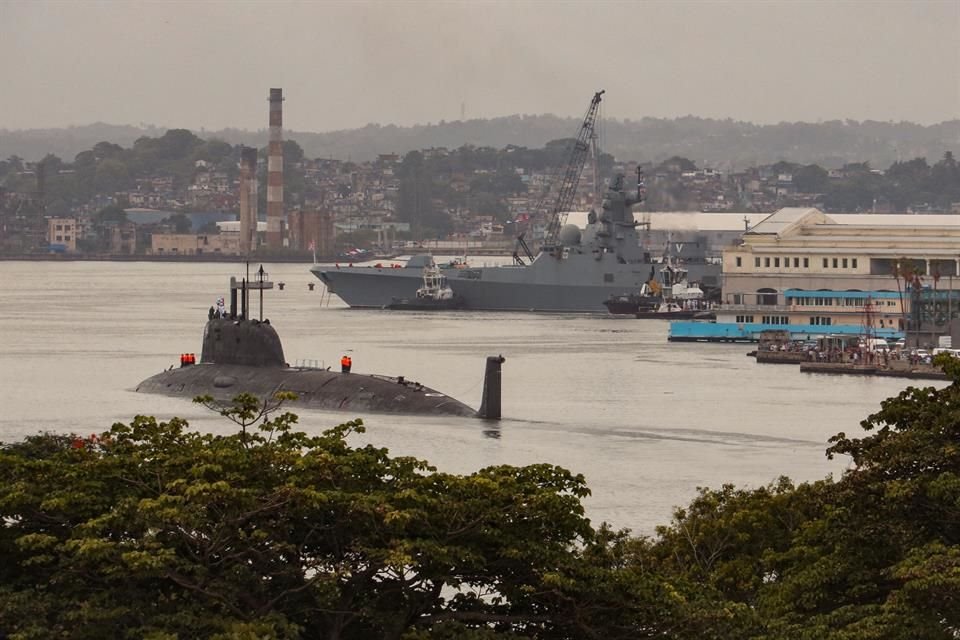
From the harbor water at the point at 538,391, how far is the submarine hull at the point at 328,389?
532 mm

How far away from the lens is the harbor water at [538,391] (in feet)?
114

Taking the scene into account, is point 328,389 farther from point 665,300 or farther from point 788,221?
point 788,221

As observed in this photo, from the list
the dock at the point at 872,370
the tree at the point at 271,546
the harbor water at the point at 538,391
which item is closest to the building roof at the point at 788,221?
the harbor water at the point at 538,391

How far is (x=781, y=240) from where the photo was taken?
88.4 metres

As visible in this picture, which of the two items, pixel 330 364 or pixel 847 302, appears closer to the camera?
pixel 330 364

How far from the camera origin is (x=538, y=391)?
4975cm

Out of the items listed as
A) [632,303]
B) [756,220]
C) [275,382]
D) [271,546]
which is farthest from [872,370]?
[756,220]

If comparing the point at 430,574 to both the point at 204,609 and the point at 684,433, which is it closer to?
the point at 204,609

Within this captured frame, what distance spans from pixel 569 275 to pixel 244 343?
5325 centimetres

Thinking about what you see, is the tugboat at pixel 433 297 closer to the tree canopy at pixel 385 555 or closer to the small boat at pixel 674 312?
the small boat at pixel 674 312

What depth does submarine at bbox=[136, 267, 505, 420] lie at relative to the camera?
41.5m

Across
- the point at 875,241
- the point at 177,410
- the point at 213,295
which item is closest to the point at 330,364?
the point at 177,410

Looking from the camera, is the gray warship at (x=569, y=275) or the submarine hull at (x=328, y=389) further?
the gray warship at (x=569, y=275)

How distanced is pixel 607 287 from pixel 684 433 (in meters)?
56.4
